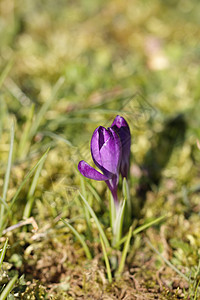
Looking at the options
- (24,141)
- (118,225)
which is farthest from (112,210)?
(24,141)

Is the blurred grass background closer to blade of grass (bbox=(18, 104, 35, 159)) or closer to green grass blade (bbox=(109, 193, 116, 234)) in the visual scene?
blade of grass (bbox=(18, 104, 35, 159))

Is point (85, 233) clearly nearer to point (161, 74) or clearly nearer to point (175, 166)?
point (175, 166)

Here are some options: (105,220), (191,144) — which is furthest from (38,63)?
(105,220)

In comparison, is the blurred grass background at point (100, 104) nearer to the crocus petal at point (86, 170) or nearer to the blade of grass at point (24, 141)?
the blade of grass at point (24, 141)

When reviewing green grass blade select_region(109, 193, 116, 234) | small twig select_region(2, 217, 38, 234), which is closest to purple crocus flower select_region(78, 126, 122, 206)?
green grass blade select_region(109, 193, 116, 234)

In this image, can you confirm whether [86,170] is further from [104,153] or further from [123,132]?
[123,132]

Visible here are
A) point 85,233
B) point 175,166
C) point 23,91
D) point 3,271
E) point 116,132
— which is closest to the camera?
point 116,132

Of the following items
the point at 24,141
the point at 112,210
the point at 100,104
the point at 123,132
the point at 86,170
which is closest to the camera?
the point at 86,170

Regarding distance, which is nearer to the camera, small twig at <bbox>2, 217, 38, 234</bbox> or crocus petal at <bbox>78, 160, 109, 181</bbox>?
crocus petal at <bbox>78, 160, 109, 181</bbox>
